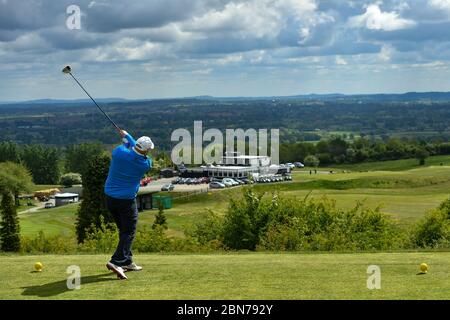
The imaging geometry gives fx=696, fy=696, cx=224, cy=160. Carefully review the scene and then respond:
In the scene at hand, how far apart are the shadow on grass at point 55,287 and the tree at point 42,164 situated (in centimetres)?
17361

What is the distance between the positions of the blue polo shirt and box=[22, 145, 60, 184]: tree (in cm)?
17359

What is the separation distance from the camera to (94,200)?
73312mm

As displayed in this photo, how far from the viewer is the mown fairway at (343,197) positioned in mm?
81188

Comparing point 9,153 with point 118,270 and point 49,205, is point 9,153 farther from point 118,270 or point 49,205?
point 118,270

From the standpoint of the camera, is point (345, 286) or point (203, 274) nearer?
point (345, 286)

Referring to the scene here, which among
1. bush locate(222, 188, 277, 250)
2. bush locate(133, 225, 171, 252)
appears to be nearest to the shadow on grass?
bush locate(133, 225, 171, 252)

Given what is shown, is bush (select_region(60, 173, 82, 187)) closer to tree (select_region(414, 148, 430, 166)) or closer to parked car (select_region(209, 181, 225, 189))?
parked car (select_region(209, 181, 225, 189))

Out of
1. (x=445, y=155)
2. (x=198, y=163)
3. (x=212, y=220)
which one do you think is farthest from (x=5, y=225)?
(x=445, y=155)

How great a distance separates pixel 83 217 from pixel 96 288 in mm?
60378

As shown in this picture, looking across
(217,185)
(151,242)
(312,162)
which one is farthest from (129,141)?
(312,162)

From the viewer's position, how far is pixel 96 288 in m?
12.5

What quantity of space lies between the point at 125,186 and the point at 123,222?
82cm

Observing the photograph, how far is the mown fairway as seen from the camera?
8119 cm
